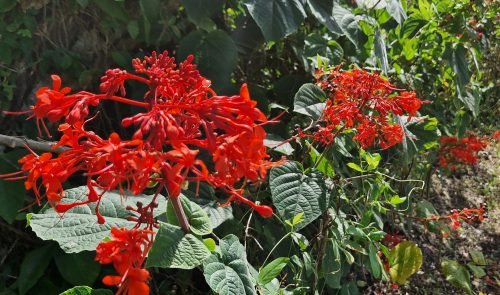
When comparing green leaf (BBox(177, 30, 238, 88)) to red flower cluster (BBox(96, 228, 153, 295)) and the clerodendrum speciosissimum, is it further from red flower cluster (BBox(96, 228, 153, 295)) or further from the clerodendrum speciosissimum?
red flower cluster (BBox(96, 228, 153, 295))

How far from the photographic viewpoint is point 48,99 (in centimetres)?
82

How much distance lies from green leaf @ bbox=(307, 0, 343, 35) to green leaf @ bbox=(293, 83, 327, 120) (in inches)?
8.3

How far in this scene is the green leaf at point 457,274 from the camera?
8.20 feet

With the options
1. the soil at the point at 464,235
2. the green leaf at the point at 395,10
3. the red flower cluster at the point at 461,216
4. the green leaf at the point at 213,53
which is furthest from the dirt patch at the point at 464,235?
the green leaf at the point at 213,53

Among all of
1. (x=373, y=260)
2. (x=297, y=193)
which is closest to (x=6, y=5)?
(x=297, y=193)

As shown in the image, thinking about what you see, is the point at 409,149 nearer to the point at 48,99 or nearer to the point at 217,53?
the point at 217,53

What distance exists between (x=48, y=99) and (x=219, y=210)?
71cm

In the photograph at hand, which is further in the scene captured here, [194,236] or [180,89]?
Answer: [194,236]

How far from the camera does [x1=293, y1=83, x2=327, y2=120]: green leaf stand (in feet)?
5.18

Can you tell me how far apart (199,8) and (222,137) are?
0.81m

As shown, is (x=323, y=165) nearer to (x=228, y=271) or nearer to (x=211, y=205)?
(x=211, y=205)

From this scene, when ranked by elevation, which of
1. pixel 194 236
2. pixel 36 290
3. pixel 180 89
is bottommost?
pixel 36 290

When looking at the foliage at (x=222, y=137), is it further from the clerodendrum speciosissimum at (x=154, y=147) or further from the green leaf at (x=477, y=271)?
the green leaf at (x=477, y=271)

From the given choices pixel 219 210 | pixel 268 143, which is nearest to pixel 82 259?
pixel 219 210
